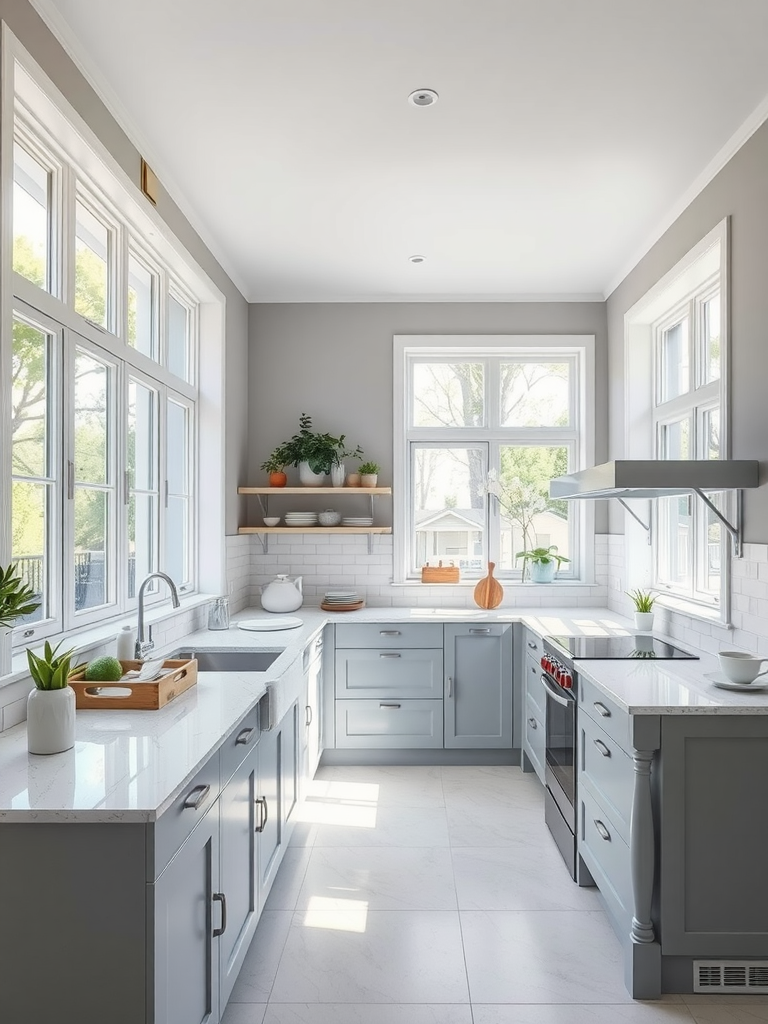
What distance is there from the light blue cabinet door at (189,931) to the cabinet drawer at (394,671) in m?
2.30

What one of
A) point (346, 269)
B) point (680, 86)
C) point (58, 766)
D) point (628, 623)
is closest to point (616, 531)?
point (628, 623)

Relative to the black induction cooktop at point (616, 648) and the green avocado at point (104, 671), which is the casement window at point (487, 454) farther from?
the green avocado at point (104, 671)

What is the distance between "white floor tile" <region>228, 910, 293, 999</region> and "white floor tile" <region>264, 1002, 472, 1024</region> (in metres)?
0.10

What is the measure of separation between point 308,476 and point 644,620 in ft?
7.21

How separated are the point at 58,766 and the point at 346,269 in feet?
11.2

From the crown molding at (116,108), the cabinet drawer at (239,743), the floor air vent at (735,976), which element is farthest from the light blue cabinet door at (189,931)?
the crown molding at (116,108)

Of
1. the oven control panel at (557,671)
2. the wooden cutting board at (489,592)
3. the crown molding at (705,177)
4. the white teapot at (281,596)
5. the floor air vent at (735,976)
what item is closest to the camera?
the floor air vent at (735,976)

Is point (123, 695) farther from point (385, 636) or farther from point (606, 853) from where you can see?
point (385, 636)

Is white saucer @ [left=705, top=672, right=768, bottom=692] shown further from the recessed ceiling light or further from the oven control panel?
the recessed ceiling light

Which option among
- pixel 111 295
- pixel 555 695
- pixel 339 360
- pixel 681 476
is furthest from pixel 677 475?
pixel 339 360

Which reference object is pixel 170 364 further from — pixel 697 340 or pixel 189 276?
pixel 697 340

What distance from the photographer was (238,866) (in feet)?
7.04

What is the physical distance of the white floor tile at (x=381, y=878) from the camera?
9.04 ft

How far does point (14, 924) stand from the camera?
1.39 m
